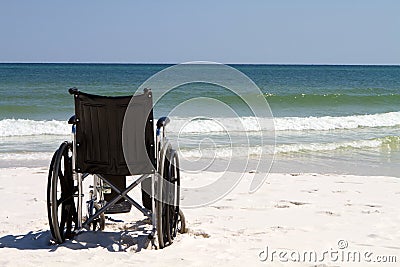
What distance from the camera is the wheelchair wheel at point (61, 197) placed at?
15.2 ft

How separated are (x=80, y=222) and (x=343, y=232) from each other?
213cm

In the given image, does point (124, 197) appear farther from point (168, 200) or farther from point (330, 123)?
point (330, 123)

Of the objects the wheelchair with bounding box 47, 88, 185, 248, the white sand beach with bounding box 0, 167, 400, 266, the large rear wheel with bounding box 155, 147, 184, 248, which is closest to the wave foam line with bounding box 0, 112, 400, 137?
the white sand beach with bounding box 0, 167, 400, 266

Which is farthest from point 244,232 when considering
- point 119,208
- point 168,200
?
point 119,208

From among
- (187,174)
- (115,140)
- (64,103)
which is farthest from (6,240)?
(64,103)

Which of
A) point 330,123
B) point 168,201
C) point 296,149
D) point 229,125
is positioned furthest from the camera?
point 330,123

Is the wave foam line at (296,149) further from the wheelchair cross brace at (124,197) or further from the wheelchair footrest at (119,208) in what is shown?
the wheelchair cross brace at (124,197)

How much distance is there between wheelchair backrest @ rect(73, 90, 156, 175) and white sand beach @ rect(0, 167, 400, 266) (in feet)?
1.97

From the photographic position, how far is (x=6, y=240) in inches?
196

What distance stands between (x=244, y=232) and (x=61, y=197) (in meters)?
1.50

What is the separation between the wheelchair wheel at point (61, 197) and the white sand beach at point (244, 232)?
12 cm

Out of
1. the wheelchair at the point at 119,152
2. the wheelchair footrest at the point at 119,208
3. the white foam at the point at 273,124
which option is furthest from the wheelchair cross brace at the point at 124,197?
the white foam at the point at 273,124

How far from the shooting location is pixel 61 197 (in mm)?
4918

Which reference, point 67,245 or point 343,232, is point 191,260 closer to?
point 67,245
